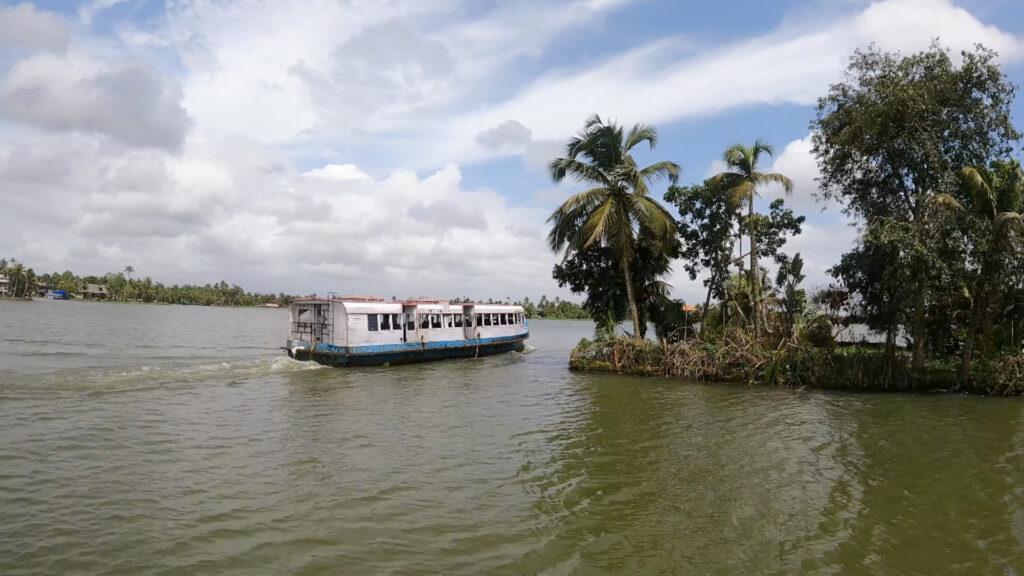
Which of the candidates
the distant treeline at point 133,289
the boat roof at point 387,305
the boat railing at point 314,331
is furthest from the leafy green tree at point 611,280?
the distant treeline at point 133,289

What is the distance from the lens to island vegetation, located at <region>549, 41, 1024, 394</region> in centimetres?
1698

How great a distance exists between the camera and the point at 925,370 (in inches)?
754

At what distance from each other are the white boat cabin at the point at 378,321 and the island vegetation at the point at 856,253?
687cm

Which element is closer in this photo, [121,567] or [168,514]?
[121,567]

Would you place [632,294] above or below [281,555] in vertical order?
above

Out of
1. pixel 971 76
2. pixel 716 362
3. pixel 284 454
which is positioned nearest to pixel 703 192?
pixel 716 362

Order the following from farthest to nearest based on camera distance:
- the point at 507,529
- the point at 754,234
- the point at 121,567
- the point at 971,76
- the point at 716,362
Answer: the point at 754,234 < the point at 716,362 < the point at 971,76 < the point at 507,529 < the point at 121,567

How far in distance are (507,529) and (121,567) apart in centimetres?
412

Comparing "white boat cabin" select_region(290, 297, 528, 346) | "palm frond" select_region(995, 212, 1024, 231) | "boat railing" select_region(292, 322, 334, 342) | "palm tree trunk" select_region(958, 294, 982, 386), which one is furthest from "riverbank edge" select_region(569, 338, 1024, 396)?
"boat railing" select_region(292, 322, 334, 342)

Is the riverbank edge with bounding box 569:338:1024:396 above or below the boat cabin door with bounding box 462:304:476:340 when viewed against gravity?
below

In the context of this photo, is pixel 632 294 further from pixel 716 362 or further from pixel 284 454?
pixel 284 454

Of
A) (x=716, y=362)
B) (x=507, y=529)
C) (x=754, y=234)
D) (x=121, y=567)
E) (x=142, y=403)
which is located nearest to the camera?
(x=121, y=567)

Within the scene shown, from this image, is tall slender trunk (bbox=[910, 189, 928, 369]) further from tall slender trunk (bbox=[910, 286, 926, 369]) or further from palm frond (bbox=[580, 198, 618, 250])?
palm frond (bbox=[580, 198, 618, 250])

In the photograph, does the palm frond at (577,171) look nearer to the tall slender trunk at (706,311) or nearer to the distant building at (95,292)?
the tall slender trunk at (706,311)
